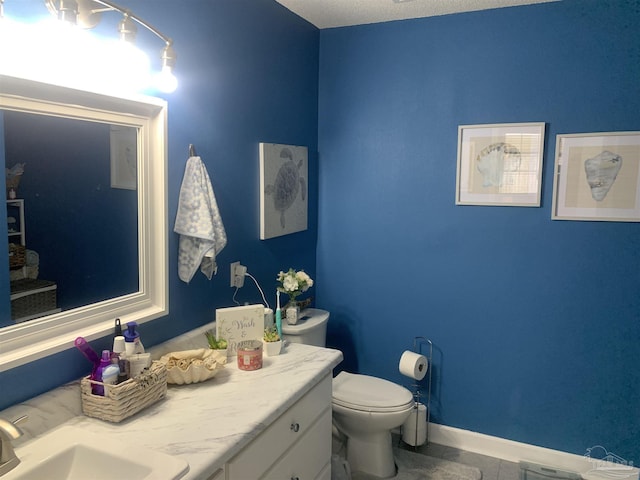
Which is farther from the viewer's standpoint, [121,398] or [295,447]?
[295,447]

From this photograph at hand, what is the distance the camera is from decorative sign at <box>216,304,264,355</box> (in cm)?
201

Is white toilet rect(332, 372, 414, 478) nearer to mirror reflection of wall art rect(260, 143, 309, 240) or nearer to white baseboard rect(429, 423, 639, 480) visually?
white baseboard rect(429, 423, 639, 480)

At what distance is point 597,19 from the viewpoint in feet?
8.07

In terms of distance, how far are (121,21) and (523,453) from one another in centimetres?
277

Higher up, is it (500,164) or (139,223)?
(500,164)

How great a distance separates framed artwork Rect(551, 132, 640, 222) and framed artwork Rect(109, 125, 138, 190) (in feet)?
6.62

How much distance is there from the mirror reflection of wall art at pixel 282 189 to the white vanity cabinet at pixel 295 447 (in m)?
0.92

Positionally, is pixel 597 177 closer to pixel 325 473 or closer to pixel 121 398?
pixel 325 473

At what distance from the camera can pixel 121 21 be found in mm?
1536

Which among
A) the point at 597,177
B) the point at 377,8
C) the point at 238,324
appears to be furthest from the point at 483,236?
the point at 238,324

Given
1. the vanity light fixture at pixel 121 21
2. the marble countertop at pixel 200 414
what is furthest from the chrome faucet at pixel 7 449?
the vanity light fixture at pixel 121 21

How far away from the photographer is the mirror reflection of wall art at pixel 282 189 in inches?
99.3

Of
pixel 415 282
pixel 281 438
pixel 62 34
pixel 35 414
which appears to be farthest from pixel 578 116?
pixel 35 414

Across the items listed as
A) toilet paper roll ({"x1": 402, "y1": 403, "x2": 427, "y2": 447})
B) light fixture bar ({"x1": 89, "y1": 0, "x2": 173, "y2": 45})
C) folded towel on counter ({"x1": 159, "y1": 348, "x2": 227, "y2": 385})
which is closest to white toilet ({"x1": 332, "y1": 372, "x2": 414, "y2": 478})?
toilet paper roll ({"x1": 402, "y1": 403, "x2": 427, "y2": 447})
